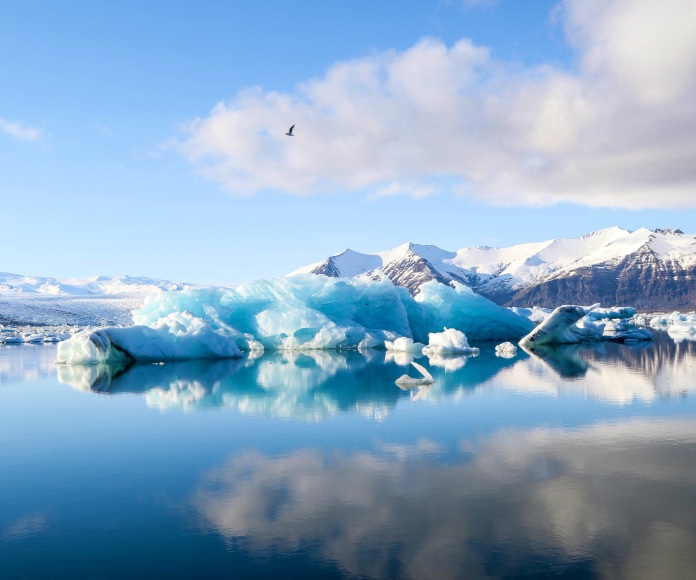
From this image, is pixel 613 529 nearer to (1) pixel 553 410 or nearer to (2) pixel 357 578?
(2) pixel 357 578

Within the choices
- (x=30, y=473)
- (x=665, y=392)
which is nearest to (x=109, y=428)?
(x=30, y=473)

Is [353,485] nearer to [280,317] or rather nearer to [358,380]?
[358,380]

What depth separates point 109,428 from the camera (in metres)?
11.4

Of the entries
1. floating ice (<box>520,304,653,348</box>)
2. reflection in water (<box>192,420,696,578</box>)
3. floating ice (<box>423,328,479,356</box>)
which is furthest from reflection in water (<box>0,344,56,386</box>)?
floating ice (<box>520,304,653,348</box>)

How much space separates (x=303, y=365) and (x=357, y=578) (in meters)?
19.6

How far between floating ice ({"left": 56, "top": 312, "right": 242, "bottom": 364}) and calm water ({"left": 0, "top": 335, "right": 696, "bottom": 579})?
9703 mm

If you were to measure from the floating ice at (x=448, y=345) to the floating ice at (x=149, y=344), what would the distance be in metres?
9.33

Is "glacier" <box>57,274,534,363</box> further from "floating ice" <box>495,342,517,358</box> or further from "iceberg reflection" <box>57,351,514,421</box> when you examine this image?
"floating ice" <box>495,342,517,358</box>

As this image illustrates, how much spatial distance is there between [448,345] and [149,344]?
13720 mm

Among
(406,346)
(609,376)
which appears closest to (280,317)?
(406,346)

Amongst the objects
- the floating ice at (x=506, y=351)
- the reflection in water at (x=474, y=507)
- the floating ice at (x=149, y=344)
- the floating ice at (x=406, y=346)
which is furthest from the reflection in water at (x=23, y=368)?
the floating ice at (x=506, y=351)

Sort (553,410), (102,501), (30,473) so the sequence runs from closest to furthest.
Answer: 1. (102,501)
2. (30,473)
3. (553,410)

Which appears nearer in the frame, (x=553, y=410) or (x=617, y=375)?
(x=553, y=410)

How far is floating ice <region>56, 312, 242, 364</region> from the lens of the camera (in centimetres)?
2482
